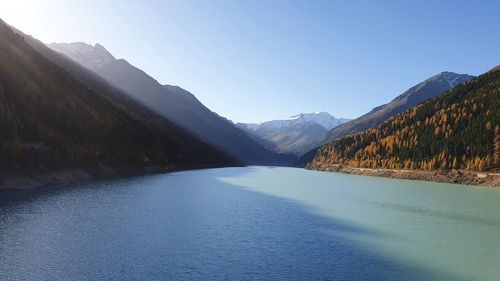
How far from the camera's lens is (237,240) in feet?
159

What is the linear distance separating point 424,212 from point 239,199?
38220 mm

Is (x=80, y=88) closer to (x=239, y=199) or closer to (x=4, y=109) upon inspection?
(x=4, y=109)

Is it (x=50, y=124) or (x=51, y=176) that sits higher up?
(x=50, y=124)

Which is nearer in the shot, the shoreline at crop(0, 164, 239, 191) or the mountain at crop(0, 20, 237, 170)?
the shoreline at crop(0, 164, 239, 191)

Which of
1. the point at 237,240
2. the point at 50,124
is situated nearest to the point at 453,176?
the point at 237,240

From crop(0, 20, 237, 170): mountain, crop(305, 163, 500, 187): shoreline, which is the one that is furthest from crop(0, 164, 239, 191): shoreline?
crop(305, 163, 500, 187): shoreline

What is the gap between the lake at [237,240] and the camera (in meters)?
36.3

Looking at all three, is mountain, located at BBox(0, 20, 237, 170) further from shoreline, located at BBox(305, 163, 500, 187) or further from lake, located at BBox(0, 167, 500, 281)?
shoreline, located at BBox(305, 163, 500, 187)

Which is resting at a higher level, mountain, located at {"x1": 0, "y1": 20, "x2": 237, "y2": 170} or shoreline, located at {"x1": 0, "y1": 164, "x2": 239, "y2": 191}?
mountain, located at {"x1": 0, "y1": 20, "x2": 237, "y2": 170}

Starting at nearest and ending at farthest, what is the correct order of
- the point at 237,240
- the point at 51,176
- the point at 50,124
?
1. the point at 237,240
2. the point at 51,176
3. the point at 50,124

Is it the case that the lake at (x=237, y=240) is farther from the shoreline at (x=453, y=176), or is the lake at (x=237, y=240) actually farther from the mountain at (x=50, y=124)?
the shoreline at (x=453, y=176)

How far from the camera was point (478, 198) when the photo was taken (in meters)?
99.7

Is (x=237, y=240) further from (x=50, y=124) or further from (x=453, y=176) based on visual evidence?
(x=453, y=176)

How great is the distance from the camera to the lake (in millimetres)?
36344
